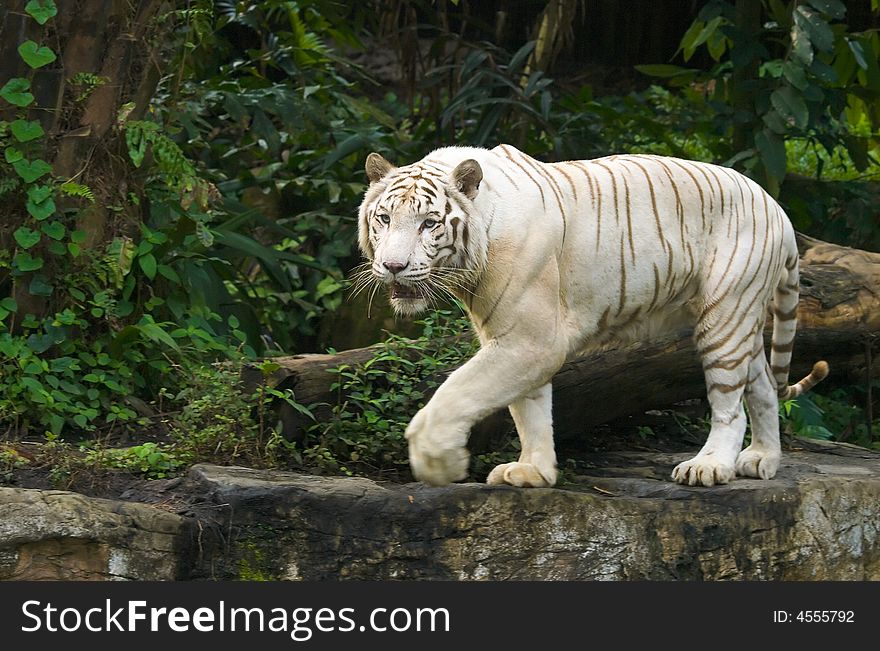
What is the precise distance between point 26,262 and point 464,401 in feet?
7.19

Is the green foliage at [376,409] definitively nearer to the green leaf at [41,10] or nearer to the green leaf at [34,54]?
the green leaf at [34,54]

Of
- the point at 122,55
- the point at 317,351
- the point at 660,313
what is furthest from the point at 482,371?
the point at 317,351

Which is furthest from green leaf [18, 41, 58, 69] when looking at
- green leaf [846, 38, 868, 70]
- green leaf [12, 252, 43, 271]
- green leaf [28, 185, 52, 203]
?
green leaf [846, 38, 868, 70]

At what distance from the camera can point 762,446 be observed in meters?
4.88

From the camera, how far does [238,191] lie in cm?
848

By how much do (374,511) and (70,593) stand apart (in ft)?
3.40

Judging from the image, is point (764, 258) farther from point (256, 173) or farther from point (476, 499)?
point (256, 173)

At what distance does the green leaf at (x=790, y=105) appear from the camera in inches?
278

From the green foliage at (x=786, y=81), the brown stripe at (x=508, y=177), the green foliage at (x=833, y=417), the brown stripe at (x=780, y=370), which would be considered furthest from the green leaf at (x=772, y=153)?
the brown stripe at (x=508, y=177)

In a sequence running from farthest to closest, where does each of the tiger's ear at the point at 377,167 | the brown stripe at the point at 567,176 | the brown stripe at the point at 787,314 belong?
1. the brown stripe at the point at 787,314
2. the brown stripe at the point at 567,176
3. the tiger's ear at the point at 377,167

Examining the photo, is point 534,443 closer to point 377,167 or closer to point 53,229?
point 377,167

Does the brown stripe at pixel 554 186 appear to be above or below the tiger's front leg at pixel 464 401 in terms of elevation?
above

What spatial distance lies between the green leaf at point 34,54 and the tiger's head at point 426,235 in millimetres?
1789

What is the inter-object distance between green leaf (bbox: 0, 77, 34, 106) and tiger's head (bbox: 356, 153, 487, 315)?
181 centimetres
